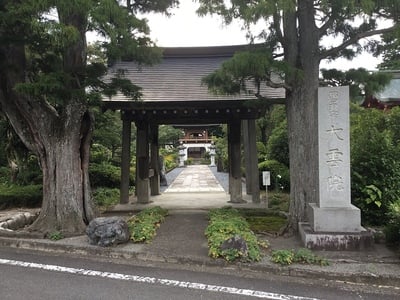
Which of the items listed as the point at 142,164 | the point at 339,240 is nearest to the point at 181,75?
the point at 142,164

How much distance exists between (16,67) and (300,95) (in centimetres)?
590

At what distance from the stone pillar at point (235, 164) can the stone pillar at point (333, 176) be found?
221 inches

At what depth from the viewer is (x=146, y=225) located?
23.9ft

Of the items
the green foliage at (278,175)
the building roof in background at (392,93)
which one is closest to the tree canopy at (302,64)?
the green foliage at (278,175)

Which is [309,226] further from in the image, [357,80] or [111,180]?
[111,180]

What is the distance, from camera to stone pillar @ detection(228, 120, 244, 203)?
1189 centimetres

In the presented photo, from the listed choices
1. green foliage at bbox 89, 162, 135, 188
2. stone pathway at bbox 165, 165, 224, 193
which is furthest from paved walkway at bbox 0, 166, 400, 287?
stone pathway at bbox 165, 165, 224, 193

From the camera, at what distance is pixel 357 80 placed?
714cm

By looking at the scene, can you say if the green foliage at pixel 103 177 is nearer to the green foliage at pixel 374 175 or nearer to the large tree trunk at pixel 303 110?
the large tree trunk at pixel 303 110

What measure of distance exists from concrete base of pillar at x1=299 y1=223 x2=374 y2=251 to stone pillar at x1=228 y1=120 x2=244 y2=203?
577cm

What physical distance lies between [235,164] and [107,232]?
6.31m

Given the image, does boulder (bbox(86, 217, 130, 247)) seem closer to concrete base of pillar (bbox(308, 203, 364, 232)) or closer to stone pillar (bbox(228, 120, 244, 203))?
concrete base of pillar (bbox(308, 203, 364, 232))

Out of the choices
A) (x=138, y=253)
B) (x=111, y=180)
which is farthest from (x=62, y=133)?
(x=111, y=180)

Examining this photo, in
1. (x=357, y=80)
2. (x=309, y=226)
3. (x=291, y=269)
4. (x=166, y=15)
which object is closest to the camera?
(x=291, y=269)
